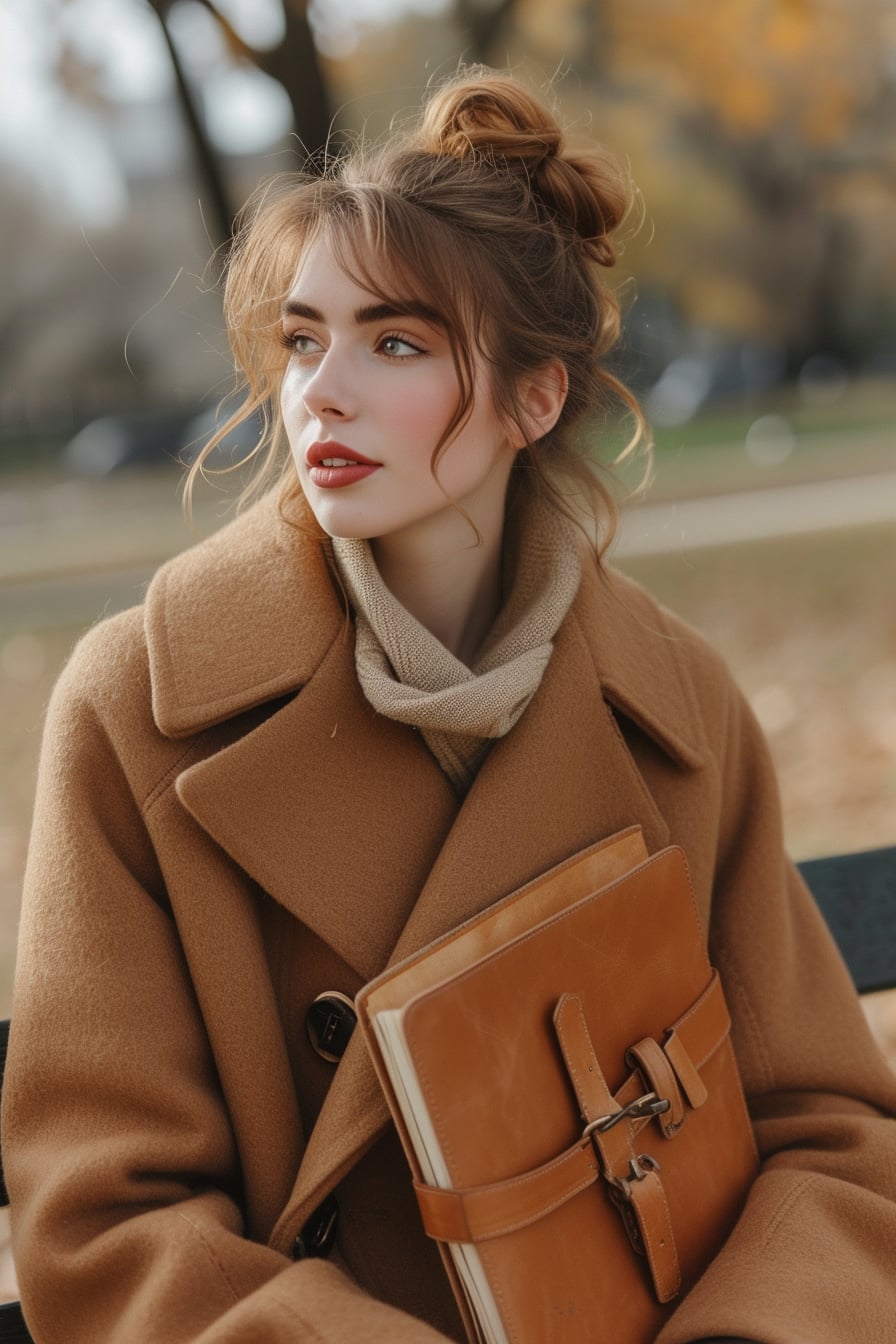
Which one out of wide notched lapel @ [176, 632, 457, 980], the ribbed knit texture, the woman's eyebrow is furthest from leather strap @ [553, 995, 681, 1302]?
the woman's eyebrow

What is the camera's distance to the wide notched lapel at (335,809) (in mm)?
1950

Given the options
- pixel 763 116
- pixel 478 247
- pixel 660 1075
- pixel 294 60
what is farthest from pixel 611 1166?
pixel 763 116

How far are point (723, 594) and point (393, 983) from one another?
8.01 metres

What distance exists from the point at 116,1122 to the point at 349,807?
1.69ft

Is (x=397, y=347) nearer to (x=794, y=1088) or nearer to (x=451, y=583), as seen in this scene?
(x=451, y=583)

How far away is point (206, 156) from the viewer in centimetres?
486

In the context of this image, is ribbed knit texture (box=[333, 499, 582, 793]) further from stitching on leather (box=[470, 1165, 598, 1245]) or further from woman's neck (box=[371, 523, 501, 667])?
stitching on leather (box=[470, 1165, 598, 1245])

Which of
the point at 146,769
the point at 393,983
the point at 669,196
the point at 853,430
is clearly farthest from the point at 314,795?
the point at 669,196

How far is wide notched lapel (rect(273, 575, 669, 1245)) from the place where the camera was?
1897mm

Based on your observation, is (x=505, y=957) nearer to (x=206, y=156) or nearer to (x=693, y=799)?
(x=693, y=799)

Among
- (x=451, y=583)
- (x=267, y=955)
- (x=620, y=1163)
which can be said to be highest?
(x=451, y=583)

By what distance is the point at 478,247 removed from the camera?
2090 mm

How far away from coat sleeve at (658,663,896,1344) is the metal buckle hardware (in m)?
0.25

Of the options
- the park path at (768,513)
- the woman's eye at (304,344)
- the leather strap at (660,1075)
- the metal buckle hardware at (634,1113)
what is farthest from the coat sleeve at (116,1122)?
the park path at (768,513)
